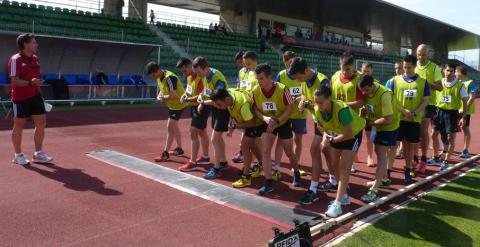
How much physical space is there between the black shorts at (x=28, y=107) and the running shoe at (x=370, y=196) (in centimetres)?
522

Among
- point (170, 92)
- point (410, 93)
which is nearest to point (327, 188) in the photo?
point (410, 93)

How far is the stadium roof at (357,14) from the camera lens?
34.2m

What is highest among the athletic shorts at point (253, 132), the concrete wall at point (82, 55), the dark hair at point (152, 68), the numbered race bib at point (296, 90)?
the concrete wall at point (82, 55)

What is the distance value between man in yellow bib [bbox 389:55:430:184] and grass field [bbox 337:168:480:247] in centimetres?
89

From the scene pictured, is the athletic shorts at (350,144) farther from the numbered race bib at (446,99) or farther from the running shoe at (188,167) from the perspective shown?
the numbered race bib at (446,99)

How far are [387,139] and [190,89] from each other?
332 cm

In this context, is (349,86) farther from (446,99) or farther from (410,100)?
(446,99)

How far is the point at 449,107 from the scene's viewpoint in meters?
8.26

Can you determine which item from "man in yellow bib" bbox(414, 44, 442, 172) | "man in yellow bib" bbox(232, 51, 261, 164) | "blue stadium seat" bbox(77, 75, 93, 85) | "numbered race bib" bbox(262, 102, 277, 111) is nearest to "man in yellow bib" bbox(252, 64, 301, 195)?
"numbered race bib" bbox(262, 102, 277, 111)

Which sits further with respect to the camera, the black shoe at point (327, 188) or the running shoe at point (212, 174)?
the running shoe at point (212, 174)

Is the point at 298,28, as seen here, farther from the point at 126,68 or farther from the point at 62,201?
the point at 62,201

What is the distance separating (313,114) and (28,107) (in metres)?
4.58

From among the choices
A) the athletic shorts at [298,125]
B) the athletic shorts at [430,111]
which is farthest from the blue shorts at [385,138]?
the athletic shorts at [430,111]

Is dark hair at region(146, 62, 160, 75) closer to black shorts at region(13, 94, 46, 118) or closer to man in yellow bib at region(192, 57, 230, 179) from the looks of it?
man in yellow bib at region(192, 57, 230, 179)
